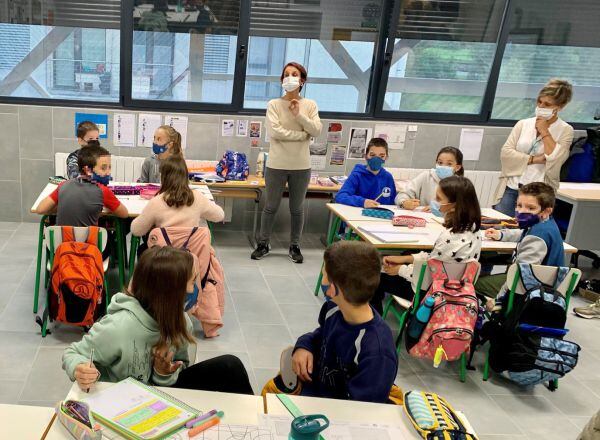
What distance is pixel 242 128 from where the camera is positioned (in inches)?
223

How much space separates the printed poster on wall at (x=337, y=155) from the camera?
19.3 ft

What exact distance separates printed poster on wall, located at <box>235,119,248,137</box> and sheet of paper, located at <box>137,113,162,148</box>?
2.41 feet

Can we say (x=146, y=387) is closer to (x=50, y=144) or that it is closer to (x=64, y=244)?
(x=64, y=244)

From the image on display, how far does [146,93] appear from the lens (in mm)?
5547

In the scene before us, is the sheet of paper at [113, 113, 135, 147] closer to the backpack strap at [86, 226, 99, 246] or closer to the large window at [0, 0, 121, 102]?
the large window at [0, 0, 121, 102]

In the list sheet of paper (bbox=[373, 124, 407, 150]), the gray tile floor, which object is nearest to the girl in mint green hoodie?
the gray tile floor

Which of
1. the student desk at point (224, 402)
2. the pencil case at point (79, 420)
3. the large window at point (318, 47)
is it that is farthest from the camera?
the large window at point (318, 47)

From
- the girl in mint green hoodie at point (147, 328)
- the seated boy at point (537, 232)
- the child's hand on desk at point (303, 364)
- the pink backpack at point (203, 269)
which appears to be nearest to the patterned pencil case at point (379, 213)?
the seated boy at point (537, 232)

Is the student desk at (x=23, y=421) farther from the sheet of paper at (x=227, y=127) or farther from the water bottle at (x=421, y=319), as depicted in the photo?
the sheet of paper at (x=227, y=127)

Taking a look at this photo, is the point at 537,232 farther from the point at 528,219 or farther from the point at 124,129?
the point at 124,129

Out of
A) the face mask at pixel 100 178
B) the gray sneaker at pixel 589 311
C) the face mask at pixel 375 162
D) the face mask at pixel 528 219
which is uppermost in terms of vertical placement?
the face mask at pixel 375 162

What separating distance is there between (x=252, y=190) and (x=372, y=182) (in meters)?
1.35

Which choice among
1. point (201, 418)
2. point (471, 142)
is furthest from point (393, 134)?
point (201, 418)

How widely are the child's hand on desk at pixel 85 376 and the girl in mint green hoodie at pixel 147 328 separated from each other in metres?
0.07
